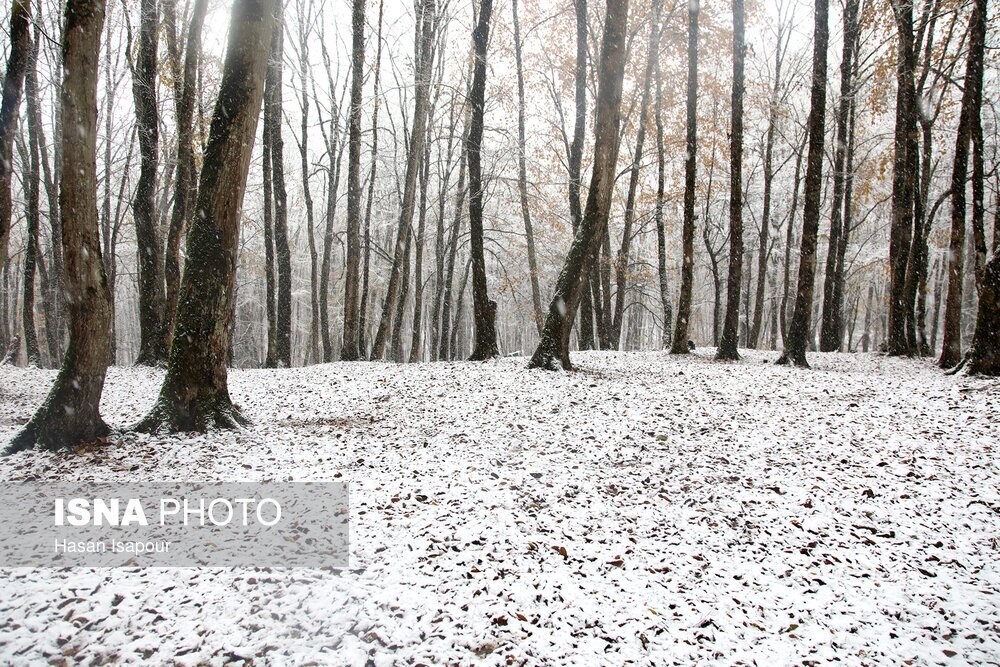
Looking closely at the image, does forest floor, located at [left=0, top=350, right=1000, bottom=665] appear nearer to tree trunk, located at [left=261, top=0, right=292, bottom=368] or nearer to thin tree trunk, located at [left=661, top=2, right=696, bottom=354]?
thin tree trunk, located at [left=661, top=2, right=696, bottom=354]

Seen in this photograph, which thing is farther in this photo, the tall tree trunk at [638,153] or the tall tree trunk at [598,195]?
the tall tree trunk at [638,153]

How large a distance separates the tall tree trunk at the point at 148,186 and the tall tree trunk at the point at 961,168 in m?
16.4

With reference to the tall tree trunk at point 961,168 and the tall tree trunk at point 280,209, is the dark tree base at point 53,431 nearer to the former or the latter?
the tall tree trunk at point 280,209

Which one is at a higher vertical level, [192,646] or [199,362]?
[199,362]

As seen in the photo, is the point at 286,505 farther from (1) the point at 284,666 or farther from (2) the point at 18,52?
(2) the point at 18,52

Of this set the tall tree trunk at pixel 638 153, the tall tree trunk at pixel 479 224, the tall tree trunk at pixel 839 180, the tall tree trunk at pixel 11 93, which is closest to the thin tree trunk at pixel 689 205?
the tall tree trunk at pixel 638 153

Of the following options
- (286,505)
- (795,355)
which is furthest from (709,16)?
(286,505)

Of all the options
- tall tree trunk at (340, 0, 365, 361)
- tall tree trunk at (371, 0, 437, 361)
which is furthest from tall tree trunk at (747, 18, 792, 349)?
→ tall tree trunk at (340, 0, 365, 361)

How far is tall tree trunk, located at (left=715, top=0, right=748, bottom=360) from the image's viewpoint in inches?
504

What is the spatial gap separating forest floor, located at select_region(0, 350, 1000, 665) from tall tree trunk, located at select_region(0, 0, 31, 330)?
3425 mm

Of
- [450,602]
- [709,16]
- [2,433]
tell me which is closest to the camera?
[450,602]

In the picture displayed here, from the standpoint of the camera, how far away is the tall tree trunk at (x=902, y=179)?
1177 centimetres

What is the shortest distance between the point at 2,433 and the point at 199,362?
3078mm

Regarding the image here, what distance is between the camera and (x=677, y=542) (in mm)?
4383
